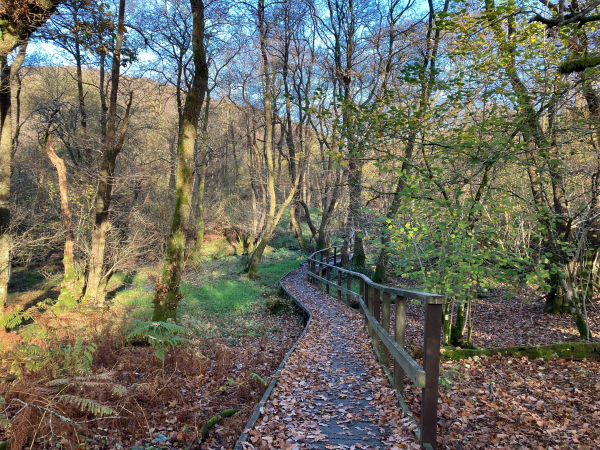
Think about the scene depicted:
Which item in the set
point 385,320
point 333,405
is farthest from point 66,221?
point 333,405

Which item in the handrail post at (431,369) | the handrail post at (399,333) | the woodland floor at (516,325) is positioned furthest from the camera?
the woodland floor at (516,325)

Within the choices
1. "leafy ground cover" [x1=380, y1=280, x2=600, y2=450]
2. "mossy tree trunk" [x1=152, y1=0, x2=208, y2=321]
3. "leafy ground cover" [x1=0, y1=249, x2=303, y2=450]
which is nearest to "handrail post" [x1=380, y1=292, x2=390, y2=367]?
"leafy ground cover" [x1=380, y1=280, x2=600, y2=450]

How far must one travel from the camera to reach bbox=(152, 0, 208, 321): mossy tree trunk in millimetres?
8031

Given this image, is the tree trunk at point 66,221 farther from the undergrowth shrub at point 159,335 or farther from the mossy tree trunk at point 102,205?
the undergrowth shrub at point 159,335

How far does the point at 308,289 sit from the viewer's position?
16562 mm

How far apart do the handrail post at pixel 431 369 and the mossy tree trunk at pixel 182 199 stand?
5.88m

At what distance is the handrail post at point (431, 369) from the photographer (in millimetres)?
3447

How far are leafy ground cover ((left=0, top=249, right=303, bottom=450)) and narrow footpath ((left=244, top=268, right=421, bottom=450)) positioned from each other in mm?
498

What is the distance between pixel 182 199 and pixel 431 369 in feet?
20.1

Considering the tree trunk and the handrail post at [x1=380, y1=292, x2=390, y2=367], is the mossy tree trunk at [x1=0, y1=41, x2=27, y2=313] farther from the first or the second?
the handrail post at [x1=380, y1=292, x2=390, y2=367]

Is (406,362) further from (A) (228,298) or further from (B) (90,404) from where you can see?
(A) (228,298)

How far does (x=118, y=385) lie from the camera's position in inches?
160

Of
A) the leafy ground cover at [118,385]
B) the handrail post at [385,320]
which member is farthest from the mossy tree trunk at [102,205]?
the handrail post at [385,320]

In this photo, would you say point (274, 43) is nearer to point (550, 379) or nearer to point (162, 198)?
point (162, 198)
